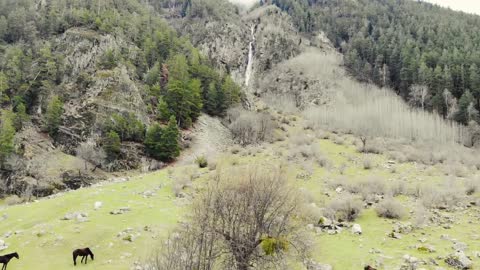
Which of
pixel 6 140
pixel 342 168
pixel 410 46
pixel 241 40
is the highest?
pixel 241 40

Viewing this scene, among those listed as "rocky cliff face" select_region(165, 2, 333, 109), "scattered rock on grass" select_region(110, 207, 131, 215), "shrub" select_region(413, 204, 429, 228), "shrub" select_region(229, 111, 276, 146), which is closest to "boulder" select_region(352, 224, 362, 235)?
"shrub" select_region(413, 204, 429, 228)

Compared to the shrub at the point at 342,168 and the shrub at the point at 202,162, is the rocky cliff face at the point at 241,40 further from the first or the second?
the shrub at the point at 202,162

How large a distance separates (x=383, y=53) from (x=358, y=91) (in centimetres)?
1476

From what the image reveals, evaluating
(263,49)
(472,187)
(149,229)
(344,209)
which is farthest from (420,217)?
(263,49)

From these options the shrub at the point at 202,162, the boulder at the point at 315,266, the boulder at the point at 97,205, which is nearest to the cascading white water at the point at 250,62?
the shrub at the point at 202,162

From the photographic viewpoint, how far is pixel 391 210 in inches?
1064

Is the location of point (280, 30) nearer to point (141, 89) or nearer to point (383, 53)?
point (383, 53)

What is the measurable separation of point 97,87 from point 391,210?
5515 centimetres

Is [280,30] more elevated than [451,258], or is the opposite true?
[280,30]

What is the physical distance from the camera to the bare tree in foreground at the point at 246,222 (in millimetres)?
17625

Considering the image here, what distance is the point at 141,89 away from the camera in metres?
74.2

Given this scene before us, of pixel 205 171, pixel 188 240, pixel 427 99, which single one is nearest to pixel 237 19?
pixel 427 99

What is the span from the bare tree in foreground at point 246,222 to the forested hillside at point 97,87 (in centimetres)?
4251

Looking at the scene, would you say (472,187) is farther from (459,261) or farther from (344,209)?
(459,261)
